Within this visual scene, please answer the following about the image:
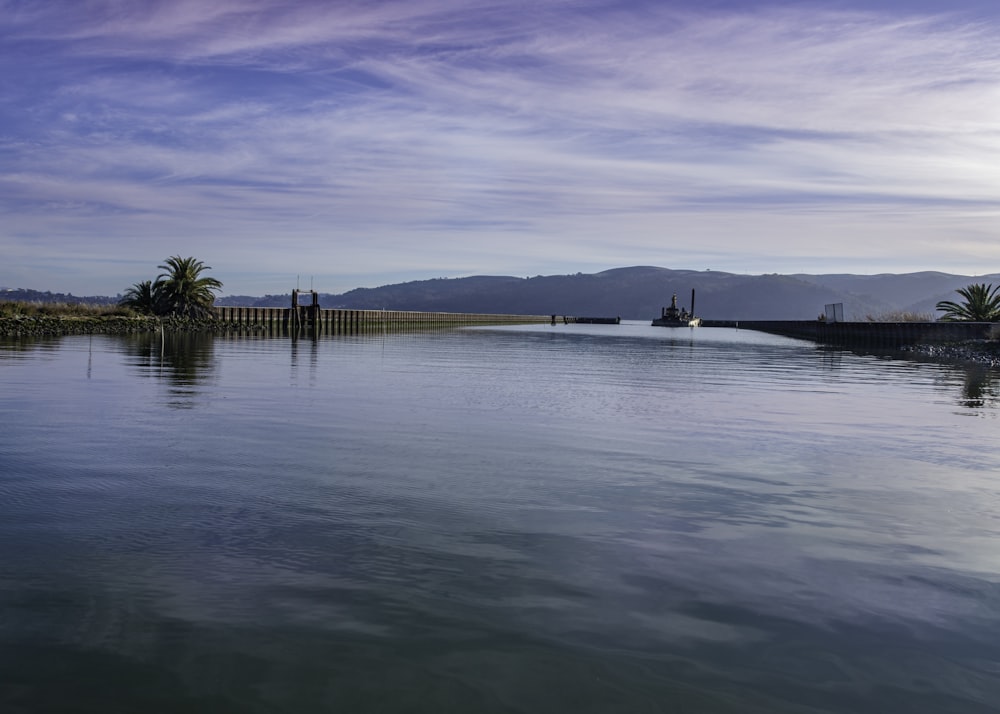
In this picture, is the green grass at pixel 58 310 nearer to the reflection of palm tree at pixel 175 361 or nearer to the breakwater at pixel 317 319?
the breakwater at pixel 317 319

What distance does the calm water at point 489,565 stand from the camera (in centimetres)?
519

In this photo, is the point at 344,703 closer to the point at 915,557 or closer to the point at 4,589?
the point at 4,589

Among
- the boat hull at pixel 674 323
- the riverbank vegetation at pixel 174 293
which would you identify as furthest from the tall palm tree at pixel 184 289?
the boat hull at pixel 674 323

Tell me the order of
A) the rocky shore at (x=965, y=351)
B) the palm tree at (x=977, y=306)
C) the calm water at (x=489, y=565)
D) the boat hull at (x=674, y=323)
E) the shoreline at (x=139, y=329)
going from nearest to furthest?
the calm water at (x=489, y=565) → the rocky shore at (x=965, y=351) → the shoreline at (x=139, y=329) → the palm tree at (x=977, y=306) → the boat hull at (x=674, y=323)

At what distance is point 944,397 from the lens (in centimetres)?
2444

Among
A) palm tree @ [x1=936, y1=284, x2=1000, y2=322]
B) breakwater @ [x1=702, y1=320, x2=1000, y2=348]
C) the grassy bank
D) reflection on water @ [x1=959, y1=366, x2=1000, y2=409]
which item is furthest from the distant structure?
the grassy bank

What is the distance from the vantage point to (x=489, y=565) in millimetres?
7406

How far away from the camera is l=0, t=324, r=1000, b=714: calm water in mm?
5191

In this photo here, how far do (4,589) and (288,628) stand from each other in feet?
7.67

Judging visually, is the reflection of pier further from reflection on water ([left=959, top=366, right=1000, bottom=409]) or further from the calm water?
the calm water

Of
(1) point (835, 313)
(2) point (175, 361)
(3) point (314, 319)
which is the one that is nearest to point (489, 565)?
(2) point (175, 361)

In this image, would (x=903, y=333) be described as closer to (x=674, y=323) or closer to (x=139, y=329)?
(x=139, y=329)

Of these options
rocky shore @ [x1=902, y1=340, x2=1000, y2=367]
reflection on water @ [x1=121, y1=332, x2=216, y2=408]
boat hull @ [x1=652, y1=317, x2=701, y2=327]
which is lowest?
reflection on water @ [x1=121, y1=332, x2=216, y2=408]

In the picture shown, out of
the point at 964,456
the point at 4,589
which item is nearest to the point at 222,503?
the point at 4,589
